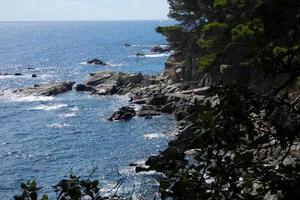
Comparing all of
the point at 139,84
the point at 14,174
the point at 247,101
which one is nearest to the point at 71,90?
the point at 139,84

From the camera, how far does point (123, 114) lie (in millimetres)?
56188

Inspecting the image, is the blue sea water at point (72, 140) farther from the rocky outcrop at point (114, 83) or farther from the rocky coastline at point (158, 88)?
the rocky outcrop at point (114, 83)

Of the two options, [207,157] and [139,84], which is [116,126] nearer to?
[139,84]

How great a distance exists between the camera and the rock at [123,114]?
55.9 meters

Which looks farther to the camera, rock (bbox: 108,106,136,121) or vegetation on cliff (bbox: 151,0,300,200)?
rock (bbox: 108,106,136,121)

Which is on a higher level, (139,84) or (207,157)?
(207,157)

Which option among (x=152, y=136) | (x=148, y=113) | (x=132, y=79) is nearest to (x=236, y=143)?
(x=152, y=136)

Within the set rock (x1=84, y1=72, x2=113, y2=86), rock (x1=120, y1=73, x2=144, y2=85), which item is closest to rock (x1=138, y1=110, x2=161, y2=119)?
rock (x1=120, y1=73, x2=144, y2=85)

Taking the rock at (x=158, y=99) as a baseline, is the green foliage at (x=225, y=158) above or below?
above

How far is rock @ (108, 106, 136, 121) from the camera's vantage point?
55.9 meters

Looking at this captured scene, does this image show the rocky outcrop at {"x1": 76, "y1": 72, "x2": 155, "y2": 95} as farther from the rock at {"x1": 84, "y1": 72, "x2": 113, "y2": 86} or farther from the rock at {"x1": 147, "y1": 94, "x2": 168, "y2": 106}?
the rock at {"x1": 147, "y1": 94, "x2": 168, "y2": 106}

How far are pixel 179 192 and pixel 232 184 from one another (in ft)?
1.56

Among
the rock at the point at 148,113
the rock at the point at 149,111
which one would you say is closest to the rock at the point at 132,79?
the rock at the point at 149,111

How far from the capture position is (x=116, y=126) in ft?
174
